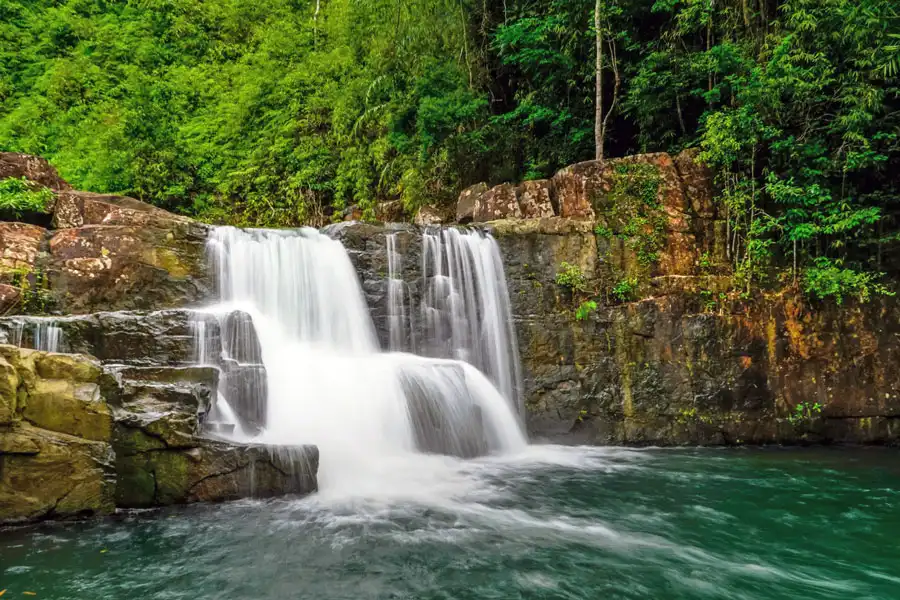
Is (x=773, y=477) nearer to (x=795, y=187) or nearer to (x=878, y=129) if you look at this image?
(x=795, y=187)

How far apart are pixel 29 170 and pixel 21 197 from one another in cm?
95

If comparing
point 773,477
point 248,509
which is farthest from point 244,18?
point 773,477

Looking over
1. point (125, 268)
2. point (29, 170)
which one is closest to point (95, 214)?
point (29, 170)

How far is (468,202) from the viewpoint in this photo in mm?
12023

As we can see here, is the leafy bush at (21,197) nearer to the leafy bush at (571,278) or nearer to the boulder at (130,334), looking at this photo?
the boulder at (130,334)

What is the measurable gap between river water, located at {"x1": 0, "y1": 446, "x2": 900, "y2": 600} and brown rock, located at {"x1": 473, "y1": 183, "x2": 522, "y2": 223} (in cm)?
576

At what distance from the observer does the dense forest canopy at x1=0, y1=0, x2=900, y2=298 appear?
30.5ft

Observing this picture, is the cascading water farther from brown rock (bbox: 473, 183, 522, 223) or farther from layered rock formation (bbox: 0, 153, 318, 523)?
layered rock formation (bbox: 0, 153, 318, 523)

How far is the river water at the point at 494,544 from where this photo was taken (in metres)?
3.74

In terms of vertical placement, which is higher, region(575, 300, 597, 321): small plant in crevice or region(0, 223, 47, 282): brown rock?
region(0, 223, 47, 282): brown rock

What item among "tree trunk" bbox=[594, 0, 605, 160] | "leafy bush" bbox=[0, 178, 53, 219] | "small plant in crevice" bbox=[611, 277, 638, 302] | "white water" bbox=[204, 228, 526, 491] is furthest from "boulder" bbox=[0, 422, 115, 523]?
"tree trunk" bbox=[594, 0, 605, 160]

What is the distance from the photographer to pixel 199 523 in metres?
4.75

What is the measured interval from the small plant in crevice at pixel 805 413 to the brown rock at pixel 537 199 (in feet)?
18.2

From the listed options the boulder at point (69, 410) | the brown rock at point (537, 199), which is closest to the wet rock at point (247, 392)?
the boulder at point (69, 410)
